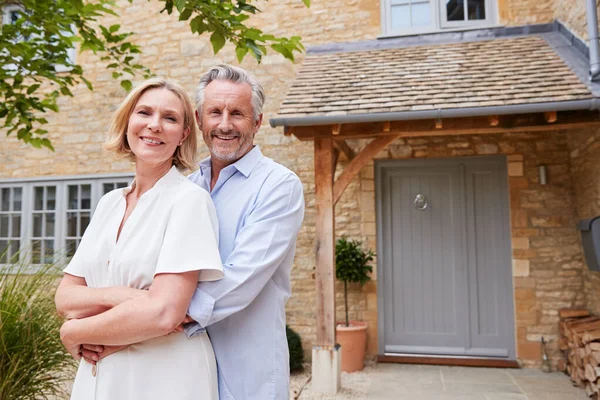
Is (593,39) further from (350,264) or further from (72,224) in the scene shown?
(72,224)

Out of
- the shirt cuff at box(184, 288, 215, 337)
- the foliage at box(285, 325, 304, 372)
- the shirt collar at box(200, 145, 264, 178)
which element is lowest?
the foliage at box(285, 325, 304, 372)

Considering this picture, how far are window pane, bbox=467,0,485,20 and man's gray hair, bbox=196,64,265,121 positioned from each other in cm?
547

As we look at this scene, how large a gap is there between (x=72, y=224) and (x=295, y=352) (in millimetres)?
3920

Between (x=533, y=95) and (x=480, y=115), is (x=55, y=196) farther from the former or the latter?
(x=533, y=95)

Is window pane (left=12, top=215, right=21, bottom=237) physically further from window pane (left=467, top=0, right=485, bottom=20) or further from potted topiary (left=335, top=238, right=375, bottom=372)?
window pane (left=467, top=0, right=485, bottom=20)

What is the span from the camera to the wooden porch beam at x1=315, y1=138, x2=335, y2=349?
4719mm

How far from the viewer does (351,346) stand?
5.45m

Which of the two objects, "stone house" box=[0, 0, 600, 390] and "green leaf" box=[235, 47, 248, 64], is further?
"stone house" box=[0, 0, 600, 390]

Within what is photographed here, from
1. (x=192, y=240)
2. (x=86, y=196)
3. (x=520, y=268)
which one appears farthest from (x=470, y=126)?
(x=86, y=196)

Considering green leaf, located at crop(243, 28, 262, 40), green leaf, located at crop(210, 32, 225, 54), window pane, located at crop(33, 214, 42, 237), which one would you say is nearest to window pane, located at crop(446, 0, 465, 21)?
green leaf, located at crop(243, 28, 262, 40)

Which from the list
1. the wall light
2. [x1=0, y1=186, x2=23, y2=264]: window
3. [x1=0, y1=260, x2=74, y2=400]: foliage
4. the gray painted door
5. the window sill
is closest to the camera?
[x1=0, y1=260, x2=74, y2=400]: foliage

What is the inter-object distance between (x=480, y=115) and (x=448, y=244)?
6.81 ft

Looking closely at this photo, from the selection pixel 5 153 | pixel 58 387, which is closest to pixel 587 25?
pixel 58 387

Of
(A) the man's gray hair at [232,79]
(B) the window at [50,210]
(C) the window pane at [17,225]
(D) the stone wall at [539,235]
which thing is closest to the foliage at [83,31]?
(A) the man's gray hair at [232,79]
